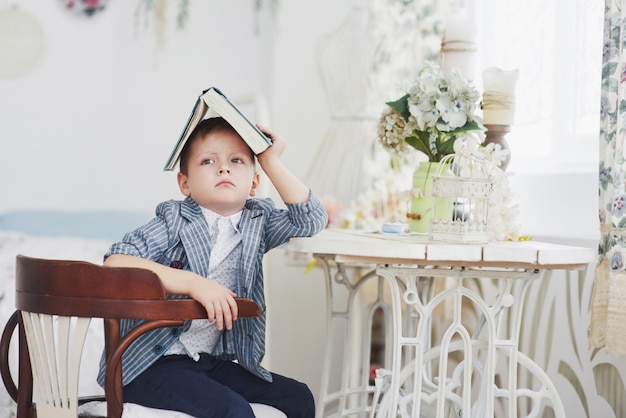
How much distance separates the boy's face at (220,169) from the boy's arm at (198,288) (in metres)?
0.24

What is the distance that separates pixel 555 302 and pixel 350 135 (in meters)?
1.19

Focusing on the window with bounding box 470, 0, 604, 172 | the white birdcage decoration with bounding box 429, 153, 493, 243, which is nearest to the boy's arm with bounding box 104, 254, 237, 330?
the white birdcage decoration with bounding box 429, 153, 493, 243

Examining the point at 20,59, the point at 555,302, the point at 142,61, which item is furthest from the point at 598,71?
the point at 20,59

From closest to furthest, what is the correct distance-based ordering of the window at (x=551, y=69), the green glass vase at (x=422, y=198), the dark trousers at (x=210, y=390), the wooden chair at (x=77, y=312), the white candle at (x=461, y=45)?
the wooden chair at (x=77, y=312), the dark trousers at (x=210, y=390), the green glass vase at (x=422, y=198), the white candle at (x=461, y=45), the window at (x=551, y=69)

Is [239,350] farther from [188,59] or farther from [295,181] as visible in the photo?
[188,59]

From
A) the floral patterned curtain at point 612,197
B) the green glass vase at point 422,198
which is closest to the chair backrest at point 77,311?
the green glass vase at point 422,198

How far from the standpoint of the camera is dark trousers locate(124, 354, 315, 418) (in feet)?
4.95

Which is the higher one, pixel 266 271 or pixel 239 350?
pixel 266 271

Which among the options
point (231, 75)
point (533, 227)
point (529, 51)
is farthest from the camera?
point (231, 75)

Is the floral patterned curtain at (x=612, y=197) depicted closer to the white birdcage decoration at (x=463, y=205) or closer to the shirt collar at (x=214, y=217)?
the white birdcage decoration at (x=463, y=205)

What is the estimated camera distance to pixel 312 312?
3.59m

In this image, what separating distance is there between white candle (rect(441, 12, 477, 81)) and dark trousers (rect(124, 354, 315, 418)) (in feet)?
3.25

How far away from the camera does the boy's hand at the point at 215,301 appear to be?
1.46 metres

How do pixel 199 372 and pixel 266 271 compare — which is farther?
pixel 266 271
